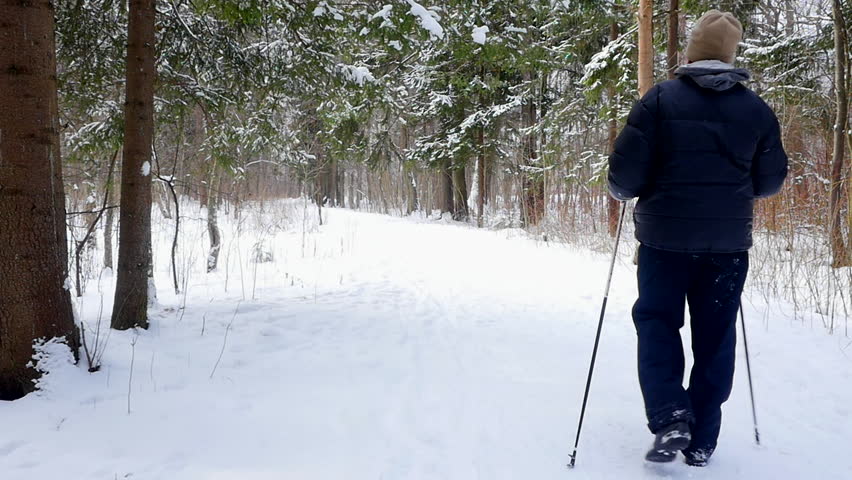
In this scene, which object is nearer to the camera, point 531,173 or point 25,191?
point 25,191

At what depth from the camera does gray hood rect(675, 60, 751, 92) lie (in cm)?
193

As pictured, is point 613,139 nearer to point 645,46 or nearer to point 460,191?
point 645,46

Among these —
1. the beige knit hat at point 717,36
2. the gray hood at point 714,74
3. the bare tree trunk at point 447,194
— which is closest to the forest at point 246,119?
the beige knit hat at point 717,36

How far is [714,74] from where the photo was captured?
196 cm

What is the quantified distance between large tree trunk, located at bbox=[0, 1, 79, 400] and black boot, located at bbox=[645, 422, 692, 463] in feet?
10.9

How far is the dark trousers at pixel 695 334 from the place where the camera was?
201 centimetres

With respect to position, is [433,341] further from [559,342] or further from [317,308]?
[317,308]

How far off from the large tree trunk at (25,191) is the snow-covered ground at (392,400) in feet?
0.99

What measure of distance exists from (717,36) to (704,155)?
1.79ft

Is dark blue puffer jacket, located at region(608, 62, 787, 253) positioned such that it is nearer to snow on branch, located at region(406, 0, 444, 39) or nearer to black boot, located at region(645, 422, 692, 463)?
black boot, located at region(645, 422, 692, 463)

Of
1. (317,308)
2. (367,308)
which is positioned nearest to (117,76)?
(317,308)

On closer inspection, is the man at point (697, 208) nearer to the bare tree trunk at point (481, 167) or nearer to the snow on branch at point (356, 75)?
the snow on branch at point (356, 75)

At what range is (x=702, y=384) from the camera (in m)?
2.07

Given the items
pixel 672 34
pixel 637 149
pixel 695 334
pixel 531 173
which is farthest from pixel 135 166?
pixel 531 173
